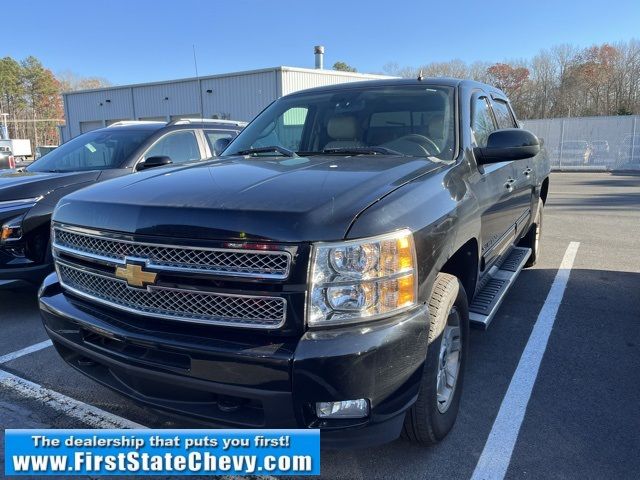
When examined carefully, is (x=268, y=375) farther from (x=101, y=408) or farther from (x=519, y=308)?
(x=519, y=308)

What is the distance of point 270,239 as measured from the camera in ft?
6.00

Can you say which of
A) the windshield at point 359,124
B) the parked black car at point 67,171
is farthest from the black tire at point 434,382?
the parked black car at point 67,171

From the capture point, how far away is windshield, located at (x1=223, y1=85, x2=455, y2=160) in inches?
123

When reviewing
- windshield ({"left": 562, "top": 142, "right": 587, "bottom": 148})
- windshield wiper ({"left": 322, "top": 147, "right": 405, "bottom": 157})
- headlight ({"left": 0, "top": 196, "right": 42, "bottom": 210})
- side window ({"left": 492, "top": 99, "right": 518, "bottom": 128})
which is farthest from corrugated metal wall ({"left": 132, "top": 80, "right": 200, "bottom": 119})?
windshield wiper ({"left": 322, "top": 147, "right": 405, "bottom": 157})

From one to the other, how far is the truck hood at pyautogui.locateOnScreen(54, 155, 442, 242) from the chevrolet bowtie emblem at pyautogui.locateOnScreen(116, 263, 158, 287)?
0.55ft

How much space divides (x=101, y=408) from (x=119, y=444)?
819 mm

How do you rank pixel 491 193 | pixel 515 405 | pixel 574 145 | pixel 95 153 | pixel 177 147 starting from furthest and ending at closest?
1. pixel 574 145
2. pixel 177 147
3. pixel 95 153
4. pixel 491 193
5. pixel 515 405

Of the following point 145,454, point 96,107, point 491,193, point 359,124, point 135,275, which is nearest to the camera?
point 135,275

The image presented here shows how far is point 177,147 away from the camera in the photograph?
5.86 m

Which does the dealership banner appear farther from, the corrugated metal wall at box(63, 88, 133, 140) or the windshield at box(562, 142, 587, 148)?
the corrugated metal wall at box(63, 88, 133, 140)

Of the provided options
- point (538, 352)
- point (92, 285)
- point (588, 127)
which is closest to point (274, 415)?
point (92, 285)

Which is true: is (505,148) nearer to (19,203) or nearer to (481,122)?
(481,122)

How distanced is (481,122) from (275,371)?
263 centimetres

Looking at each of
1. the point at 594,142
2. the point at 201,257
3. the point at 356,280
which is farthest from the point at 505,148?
the point at 594,142
